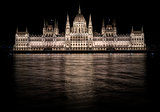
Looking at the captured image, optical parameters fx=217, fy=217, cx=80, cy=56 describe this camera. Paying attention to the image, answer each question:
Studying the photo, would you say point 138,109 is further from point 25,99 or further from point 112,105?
point 25,99

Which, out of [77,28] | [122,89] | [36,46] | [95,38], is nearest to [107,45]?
[95,38]

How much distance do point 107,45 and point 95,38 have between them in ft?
34.5

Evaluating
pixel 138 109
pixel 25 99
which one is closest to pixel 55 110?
pixel 25 99

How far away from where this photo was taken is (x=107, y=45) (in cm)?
15988

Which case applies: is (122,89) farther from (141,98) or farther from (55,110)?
(55,110)

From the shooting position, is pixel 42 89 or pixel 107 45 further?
pixel 107 45

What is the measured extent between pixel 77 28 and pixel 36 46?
3443cm

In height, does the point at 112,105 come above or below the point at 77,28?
below

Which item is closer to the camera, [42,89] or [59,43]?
[42,89]

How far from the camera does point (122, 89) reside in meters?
13.6

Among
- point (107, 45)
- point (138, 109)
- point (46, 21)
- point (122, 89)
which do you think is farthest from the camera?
point (46, 21)

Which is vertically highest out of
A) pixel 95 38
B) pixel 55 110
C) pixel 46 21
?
pixel 46 21

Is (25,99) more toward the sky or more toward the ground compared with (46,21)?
more toward the ground

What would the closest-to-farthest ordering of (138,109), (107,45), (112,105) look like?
(138,109) < (112,105) < (107,45)
